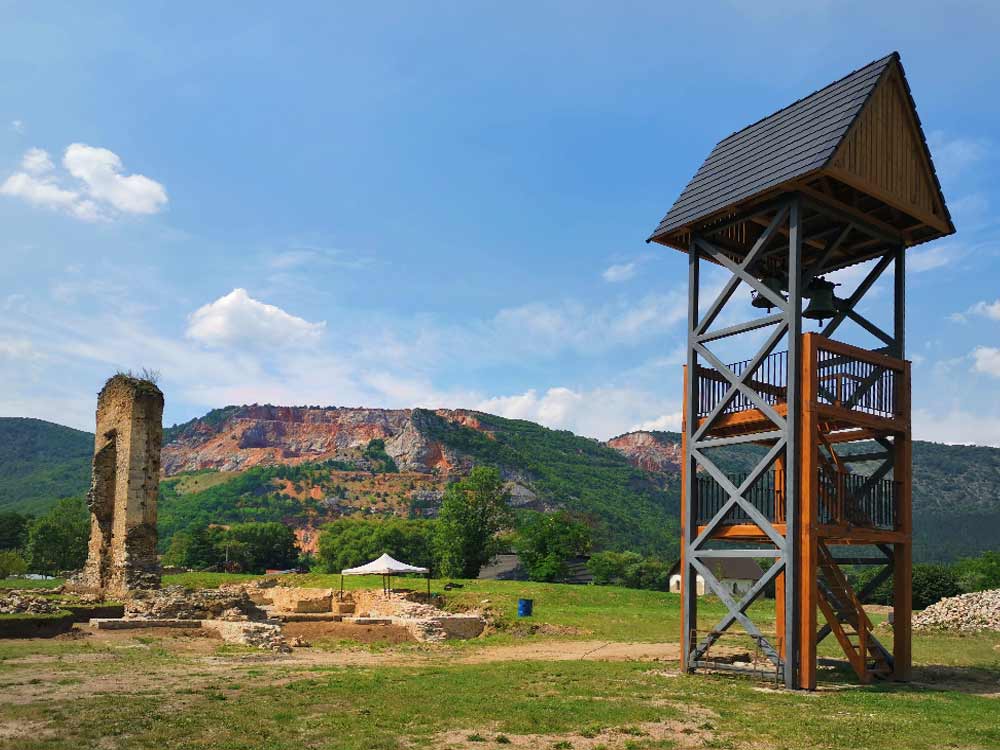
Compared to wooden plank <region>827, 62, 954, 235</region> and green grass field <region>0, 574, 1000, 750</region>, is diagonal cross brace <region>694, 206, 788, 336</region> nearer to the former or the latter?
wooden plank <region>827, 62, 954, 235</region>

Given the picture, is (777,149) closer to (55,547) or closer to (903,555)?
(903,555)

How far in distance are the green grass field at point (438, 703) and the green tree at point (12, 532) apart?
66784 millimetres

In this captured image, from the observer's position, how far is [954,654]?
21.8 meters

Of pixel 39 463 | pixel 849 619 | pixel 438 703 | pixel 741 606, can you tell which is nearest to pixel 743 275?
pixel 741 606

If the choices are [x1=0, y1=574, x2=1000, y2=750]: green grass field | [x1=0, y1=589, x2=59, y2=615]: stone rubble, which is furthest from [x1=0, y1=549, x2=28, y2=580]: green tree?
[x1=0, y1=574, x2=1000, y2=750]: green grass field

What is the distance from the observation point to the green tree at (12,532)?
77188mm

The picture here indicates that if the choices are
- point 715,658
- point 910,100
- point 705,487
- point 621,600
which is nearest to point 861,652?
point 715,658

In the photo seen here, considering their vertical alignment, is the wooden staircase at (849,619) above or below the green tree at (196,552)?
above

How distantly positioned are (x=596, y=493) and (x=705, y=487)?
148856 mm

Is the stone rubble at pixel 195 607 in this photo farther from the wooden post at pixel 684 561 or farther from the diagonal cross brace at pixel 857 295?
the diagonal cross brace at pixel 857 295

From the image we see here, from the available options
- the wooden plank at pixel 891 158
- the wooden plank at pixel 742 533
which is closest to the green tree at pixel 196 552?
the wooden plank at pixel 742 533

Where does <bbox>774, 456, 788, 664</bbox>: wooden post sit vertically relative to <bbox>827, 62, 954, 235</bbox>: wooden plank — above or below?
below

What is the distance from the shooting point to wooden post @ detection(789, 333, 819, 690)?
46.5 ft

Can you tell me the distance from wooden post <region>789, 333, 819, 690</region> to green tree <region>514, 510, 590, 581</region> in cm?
4221
